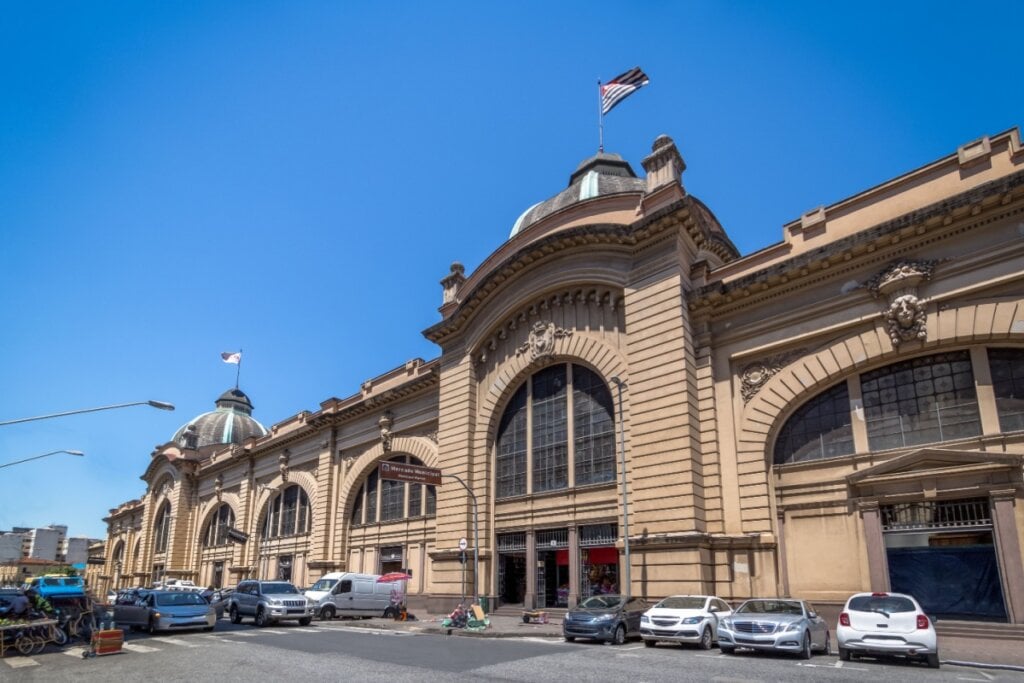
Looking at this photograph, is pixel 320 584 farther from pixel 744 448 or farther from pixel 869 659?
pixel 869 659

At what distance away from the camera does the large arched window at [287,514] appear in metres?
47.1

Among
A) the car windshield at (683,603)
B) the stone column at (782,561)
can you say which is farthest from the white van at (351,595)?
the stone column at (782,561)

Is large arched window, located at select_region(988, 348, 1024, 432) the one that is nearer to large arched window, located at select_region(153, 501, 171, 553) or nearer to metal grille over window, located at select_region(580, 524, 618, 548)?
metal grille over window, located at select_region(580, 524, 618, 548)

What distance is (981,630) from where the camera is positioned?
17969 mm

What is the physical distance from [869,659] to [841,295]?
11310 millimetres

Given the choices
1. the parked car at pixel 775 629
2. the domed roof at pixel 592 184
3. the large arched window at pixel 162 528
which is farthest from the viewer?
the large arched window at pixel 162 528

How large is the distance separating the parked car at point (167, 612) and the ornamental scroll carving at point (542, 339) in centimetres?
1571

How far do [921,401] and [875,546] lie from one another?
4398 millimetres

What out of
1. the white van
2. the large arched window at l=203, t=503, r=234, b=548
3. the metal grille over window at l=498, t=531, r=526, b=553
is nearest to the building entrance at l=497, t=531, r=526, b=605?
the metal grille over window at l=498, t=531, r=526, b=553

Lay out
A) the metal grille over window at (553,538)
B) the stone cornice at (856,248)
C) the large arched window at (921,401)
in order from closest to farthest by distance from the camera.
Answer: the stone cornice at (856,248), the large arched window at (921,401), the metal grille over window at (553,538)

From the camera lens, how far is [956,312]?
19734 millimetres

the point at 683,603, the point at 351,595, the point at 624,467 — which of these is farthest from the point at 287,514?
the point at 683,603

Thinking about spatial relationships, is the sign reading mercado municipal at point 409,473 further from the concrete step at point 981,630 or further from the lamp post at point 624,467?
the concrete step at point 981,630

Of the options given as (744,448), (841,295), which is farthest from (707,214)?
(744,448)
